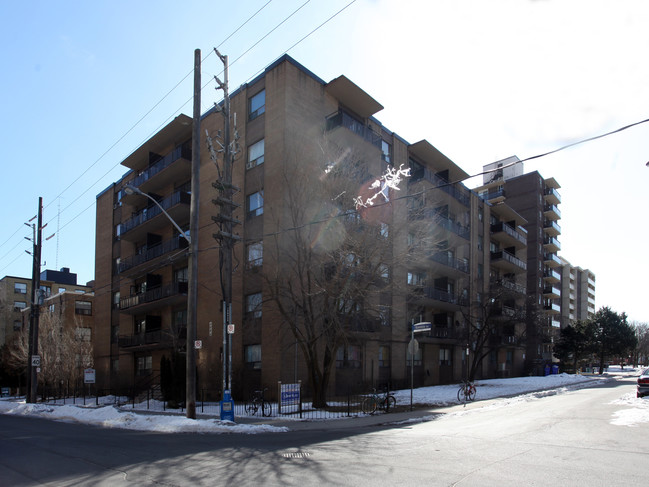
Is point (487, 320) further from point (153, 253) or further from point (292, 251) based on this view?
point (153, 253)

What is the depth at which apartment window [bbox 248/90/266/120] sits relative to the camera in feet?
91.7

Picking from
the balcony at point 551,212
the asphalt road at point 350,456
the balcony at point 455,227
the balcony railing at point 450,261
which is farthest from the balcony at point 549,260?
the asphalt road at point 350,456

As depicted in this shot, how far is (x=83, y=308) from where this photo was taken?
52.8 m

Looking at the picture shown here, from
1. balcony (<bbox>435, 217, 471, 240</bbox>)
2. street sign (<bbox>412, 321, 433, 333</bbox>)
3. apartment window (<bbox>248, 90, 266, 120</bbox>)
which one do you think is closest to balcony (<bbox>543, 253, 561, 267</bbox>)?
balcony (<bbox>435, 217, 471, 240</bbox>)

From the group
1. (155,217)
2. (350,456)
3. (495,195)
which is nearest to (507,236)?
(495,195)

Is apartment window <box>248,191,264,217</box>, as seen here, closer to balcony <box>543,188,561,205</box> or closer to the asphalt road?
the asphalt road

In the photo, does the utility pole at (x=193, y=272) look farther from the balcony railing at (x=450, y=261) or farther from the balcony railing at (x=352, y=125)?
the balcony railing at (x=450, y=261)

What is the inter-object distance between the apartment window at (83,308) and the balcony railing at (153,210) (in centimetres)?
1958

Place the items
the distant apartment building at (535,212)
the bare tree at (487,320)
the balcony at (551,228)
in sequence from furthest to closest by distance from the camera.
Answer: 1. the balcony at (551,228)
2. the distant apartment building at (535,212)
3. the bare tree at (487,320)

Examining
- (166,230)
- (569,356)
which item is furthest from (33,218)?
(569,356)

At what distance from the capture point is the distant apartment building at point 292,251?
20.6 meters

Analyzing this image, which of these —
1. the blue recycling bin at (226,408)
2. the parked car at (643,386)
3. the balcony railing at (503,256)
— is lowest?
the parked car at (643,386)

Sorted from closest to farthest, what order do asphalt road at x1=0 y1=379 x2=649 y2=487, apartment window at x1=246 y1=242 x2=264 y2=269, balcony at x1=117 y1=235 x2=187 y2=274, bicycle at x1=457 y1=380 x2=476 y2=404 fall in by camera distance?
asphalt road at x1=0 y1=379 x2=649 y2=487, bicycle at x1=457 y1=380 x2=476 y2=404, apartment window at x1=246 y1=242 x2=264 y2=269, balcony at x1=117 y1=235 x2=187 y2=274

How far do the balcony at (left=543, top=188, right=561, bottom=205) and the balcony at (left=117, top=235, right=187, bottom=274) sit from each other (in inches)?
2276
